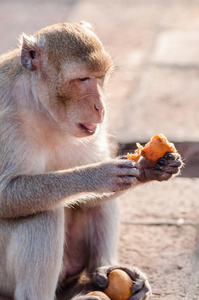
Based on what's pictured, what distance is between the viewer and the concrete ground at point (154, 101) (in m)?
5.46

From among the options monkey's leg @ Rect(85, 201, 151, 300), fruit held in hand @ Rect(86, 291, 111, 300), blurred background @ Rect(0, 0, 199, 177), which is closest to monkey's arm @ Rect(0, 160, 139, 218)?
fruit held in hand @ Rect(86, 291, 111, 300)

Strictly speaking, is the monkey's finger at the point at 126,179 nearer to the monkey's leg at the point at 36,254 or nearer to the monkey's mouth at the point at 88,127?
the monkey's mouth at the point at 88,127

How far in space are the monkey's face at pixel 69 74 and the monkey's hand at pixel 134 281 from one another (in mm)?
1048

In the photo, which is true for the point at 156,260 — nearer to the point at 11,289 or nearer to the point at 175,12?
the point at 11,289

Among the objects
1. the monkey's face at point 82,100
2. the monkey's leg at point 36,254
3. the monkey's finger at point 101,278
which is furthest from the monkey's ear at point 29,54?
the monkey's finger at point 101,278

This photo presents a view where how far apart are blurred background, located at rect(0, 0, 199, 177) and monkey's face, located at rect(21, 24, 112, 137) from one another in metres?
1.21

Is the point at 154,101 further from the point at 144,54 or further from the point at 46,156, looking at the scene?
the point at 46,156

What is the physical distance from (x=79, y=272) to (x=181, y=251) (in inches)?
33.0

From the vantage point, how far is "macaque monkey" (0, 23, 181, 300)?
449cm

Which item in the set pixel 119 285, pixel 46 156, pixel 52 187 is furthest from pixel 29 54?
pixel 119 285

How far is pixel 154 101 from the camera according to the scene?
26.5 ft

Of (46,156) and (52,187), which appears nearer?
(52,187)

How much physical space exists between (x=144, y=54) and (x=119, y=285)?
194 inches

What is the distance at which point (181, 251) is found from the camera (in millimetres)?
5469
